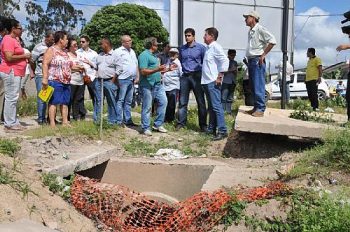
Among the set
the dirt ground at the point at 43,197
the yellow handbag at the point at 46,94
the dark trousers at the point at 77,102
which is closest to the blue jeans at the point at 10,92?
the yellow handbag at the point at 46,94

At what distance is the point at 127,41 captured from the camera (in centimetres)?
912

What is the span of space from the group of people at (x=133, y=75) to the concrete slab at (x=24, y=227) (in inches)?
146

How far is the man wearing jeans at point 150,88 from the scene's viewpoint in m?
8.64

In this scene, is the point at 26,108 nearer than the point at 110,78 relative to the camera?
No

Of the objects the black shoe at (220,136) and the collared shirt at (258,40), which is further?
the black shoe at (220,136)

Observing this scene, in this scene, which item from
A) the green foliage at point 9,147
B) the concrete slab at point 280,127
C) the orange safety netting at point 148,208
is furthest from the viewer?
the concrete slab at point 280,127

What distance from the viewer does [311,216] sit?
434 centimetres

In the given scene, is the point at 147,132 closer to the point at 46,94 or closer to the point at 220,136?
the point at 220,136

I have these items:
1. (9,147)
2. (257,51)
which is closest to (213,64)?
(257,51)

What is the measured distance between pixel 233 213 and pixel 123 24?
3599 cm

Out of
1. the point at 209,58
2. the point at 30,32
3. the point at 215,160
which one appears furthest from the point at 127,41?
the point at 30,32

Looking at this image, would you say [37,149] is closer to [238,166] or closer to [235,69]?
[238,166]

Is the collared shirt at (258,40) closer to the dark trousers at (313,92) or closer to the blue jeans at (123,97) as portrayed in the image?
the blue jeans at (123,97)

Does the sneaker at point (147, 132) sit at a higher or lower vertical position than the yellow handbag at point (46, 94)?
lower
